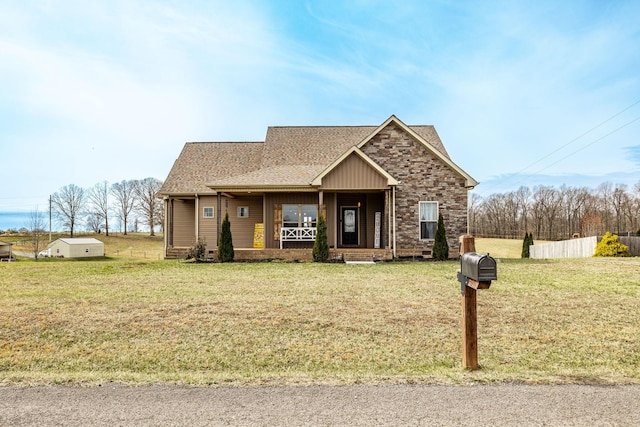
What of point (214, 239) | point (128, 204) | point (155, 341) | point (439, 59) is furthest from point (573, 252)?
point (128, 204)

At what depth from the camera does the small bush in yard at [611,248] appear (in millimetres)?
20859

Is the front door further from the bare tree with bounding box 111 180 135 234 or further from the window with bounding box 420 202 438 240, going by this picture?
the bare tree with bounding box 111 180 135 234

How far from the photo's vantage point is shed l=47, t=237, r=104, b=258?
1554 inches

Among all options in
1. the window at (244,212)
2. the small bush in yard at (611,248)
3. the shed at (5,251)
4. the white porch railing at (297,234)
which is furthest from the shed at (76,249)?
the small bush in yard at (611,248)

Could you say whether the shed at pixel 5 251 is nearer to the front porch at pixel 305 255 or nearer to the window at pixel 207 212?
the window at pixel 207 212

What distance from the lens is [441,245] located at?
58.5 feet

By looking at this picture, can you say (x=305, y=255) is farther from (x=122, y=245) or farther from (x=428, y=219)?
(x=122, y=245)

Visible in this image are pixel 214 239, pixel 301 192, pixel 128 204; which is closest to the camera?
pixel 301 192

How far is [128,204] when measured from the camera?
62031 mm

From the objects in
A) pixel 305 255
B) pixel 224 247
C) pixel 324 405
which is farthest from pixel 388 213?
pixel 324 405

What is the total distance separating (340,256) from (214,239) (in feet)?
24.8

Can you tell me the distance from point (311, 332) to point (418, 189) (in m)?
13.5

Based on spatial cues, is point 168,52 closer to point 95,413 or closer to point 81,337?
point 81,337

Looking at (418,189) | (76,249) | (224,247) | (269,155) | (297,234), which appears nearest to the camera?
(224,247)
